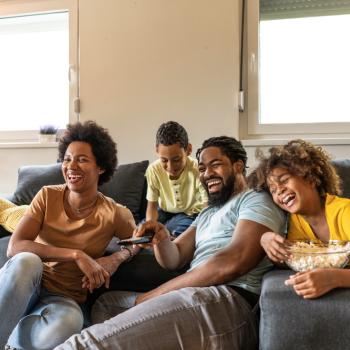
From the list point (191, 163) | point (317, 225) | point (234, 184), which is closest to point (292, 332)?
point (317, 225)

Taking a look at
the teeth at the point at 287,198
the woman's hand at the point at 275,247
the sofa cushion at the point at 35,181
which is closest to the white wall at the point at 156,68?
the sofa cushion at the point at 35,181

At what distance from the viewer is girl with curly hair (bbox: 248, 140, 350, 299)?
47.8 inches

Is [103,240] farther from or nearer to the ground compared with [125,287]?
farther from the ground

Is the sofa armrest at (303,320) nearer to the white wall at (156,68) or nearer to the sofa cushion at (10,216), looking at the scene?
the sofa cushion at (10,216)

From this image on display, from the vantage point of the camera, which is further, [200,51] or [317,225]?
[200,51]

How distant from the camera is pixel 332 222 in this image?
3.97 ft

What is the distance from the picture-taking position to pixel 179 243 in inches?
60.6

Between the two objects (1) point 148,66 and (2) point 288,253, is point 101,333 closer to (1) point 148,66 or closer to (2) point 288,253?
(2) point 288,253

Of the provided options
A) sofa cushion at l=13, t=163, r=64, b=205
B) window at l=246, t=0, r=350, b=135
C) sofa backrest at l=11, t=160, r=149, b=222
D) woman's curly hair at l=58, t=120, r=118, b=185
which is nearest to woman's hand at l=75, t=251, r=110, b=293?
woman's curly hair at l=58, t=120, r=118, b=185

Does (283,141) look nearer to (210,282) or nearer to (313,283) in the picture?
(210,282)

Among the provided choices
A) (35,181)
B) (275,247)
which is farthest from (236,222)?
(35,181)

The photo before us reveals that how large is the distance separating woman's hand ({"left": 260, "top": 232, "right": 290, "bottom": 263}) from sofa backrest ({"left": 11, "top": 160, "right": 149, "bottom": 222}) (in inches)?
51.3

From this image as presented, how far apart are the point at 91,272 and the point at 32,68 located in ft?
7.89

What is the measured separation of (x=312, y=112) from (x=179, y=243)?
156 cm
